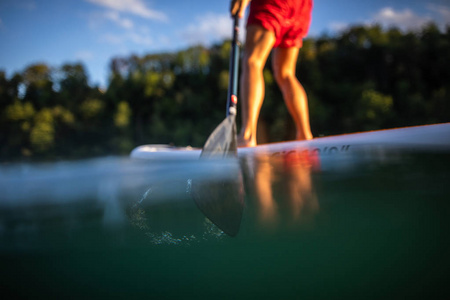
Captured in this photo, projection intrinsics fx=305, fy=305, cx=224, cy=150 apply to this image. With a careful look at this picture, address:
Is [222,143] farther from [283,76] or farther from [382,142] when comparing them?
[283,76]

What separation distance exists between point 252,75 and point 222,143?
392 mm

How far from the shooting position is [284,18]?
1129 mm

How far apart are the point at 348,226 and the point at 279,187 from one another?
0.15 meters

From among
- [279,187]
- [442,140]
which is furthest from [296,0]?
[279,187]

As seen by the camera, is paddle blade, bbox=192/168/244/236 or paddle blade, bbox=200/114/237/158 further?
paddle blade, bbox=200/114/237/158

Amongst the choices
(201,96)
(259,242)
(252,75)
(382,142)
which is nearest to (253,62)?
(252,75)

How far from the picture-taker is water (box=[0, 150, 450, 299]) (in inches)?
10.9

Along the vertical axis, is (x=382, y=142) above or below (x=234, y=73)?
below

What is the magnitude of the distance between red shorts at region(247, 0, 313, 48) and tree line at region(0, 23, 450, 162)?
208 inches

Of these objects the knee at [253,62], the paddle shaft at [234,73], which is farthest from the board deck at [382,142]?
the knee at [253,62]

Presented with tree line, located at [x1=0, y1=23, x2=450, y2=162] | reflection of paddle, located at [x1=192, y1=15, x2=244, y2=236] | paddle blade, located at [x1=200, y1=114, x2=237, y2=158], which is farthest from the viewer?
tree line, located at [x1=0, y1=23, x2=450, y2=162]

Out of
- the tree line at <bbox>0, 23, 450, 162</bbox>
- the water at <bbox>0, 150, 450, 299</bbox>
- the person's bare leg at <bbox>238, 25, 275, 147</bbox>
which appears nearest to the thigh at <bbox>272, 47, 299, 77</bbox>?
the person's bare leg at <bbox>238, 25, 275, 147</bbox>

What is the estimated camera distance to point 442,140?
571 mm

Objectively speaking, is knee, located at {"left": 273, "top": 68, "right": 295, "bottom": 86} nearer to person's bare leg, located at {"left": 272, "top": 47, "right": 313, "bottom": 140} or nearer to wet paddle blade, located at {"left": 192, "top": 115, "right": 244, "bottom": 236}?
person's bare leg, located at {"left": 272, "top": 47, "right": 313, "bottom": 140}
